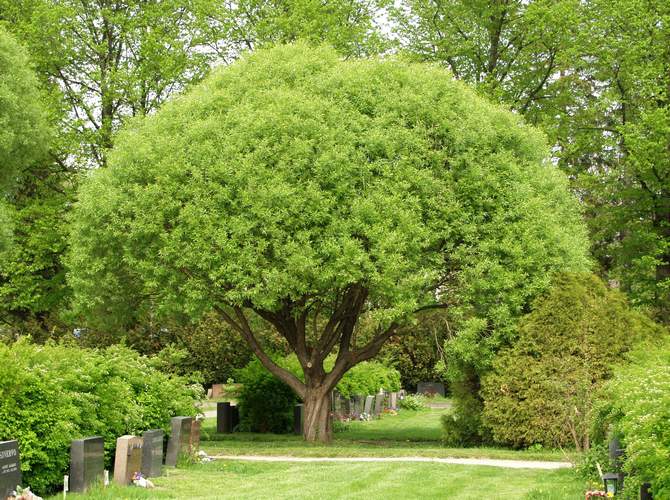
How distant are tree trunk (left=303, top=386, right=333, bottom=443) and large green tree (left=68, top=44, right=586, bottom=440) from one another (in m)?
0.05

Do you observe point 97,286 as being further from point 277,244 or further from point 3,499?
point 3,499

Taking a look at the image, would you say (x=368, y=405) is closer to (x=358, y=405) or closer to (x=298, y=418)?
(x=358, y=405)

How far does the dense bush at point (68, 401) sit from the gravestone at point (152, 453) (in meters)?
0.74

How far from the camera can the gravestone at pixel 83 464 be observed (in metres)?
13.4

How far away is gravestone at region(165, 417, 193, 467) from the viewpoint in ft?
55.9

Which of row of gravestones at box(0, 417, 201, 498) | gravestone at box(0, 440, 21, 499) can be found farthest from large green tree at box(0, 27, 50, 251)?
gravestone at box(0, 440, 21, 499)

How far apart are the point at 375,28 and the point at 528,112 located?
245 inches

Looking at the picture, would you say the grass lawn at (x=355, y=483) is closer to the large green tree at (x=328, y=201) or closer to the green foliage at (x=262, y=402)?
the large green tree at (x=328, y=201)

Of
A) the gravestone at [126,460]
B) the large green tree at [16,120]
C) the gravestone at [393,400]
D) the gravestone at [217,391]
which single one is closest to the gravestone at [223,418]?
the large green tree at [16,120]

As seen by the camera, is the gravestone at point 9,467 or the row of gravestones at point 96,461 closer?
the gravestone at point 9,467

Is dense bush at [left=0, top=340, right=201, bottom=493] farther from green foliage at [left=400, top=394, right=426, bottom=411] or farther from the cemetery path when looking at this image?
green foliage at [left=400, top=394, right=426, bottom=411]

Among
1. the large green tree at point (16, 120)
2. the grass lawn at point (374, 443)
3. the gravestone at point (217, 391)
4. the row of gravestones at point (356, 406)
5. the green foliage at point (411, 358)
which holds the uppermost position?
the large green tree at point (16, 120)

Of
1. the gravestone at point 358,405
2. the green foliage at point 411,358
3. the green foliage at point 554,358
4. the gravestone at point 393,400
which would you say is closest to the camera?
the green foliage at point 554,358

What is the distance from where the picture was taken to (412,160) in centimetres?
2195
